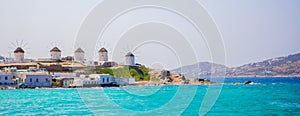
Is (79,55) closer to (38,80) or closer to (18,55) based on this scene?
(18,55)

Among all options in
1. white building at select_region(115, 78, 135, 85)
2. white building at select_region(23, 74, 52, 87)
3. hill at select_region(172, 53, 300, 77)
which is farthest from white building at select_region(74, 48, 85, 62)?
hill at select_region(172, 53, 300, 77)

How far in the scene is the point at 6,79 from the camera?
5350 cm

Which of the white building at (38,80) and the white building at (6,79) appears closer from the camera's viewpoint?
the white building at (6,79)

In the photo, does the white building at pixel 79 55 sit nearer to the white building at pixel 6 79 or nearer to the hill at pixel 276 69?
the white building at pixel 6 79

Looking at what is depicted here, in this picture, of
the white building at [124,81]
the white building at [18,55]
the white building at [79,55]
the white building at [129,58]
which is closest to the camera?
the white building at [124,81]

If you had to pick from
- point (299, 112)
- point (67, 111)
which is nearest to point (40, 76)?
point (67, 111)

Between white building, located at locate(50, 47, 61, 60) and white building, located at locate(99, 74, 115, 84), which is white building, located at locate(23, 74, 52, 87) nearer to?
white building, located at locate(99, 74, 115, 84)

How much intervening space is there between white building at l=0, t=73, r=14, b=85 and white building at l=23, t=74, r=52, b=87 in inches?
65.1

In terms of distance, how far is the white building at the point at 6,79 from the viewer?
2089 inches

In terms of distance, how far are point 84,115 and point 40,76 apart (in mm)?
36768

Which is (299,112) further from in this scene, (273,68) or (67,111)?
(273,68)

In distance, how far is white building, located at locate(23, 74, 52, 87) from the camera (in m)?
55.0

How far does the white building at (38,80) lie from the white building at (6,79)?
5.43ft

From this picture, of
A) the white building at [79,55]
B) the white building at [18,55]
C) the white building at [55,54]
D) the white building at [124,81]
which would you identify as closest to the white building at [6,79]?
the white building at [124,81]
